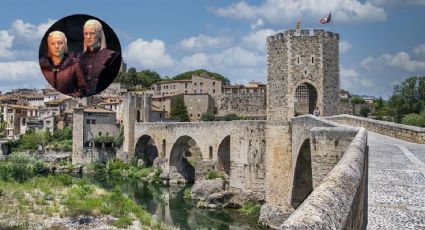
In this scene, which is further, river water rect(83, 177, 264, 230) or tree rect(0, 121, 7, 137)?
tree rect(0, 121, 7, 137)

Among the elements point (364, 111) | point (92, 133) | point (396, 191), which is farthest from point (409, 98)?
point (396, 191)

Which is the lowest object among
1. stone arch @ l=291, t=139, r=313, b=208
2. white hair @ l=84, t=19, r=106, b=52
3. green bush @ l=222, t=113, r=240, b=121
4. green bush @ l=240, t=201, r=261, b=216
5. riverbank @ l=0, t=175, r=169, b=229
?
green bush @ l=240, t=201, r=261, b=216

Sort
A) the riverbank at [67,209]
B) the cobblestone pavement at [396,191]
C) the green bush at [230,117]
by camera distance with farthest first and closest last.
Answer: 1. the green bush at [230,117]
2. the riverbank at [67,209]
3. the cobblestone pavement at [396,191]

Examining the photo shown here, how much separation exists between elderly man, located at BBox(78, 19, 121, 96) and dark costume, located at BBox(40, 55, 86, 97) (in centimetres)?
15

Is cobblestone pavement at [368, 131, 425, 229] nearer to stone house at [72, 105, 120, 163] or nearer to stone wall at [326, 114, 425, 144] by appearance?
stone wall at [326, 114, 425, 144]

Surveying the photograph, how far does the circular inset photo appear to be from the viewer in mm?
12570

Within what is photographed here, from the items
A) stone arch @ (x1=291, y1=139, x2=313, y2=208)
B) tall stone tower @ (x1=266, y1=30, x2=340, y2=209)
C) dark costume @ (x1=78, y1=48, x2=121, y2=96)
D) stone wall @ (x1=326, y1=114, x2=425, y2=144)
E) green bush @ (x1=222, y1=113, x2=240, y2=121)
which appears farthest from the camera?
green bush @ (x1=222, y1=113, x2=240, y2=121)

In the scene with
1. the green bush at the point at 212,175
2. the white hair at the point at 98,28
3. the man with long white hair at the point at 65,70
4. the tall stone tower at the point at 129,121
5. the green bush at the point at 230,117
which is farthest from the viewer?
the green bush at the point at 230,117

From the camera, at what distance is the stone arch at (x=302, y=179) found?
65.6ft

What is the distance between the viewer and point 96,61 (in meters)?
12.8

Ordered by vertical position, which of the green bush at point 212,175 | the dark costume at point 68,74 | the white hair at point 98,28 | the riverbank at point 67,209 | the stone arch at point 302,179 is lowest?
the green bush at point 212,175

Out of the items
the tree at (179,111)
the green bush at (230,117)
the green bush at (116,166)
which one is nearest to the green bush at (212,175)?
the green bush at (116,166)

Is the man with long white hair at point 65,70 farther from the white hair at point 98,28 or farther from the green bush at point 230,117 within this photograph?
the green bush at point 230,117

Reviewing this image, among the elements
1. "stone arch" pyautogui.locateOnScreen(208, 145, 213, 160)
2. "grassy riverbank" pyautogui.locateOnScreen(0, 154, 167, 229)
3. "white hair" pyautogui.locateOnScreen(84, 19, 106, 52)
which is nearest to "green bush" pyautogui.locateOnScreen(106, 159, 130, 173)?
"stone arch" pyautogui.locateOnScreen(208, 145, 213, 160)
